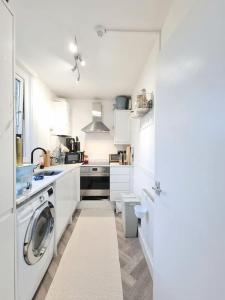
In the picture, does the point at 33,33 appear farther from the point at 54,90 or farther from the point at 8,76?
the point at 54,90

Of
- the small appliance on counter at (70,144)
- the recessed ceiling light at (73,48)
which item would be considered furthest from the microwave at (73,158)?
the recessed ceiling light at (73,48)

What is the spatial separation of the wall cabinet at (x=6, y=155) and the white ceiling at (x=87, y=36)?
0.70 metres

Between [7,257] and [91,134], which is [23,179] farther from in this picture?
[91,134]

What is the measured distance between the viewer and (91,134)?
4.64m

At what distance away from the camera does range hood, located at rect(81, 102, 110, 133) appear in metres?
4.32

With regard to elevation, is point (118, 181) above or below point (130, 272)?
above

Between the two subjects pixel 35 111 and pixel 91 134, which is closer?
pixel 35 111

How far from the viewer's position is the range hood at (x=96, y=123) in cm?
432

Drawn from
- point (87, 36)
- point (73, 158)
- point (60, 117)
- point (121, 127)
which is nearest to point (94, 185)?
point (73, 158)

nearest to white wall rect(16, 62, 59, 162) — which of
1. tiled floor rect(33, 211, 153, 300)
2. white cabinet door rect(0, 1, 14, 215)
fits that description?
tiled floor rect(33, 211, 153, 300)

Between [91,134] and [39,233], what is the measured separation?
10.4ft

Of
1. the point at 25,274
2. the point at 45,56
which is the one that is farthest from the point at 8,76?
Answer: the point at 45,56

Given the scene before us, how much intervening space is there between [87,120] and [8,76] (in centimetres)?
353

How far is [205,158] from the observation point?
2.66ft
